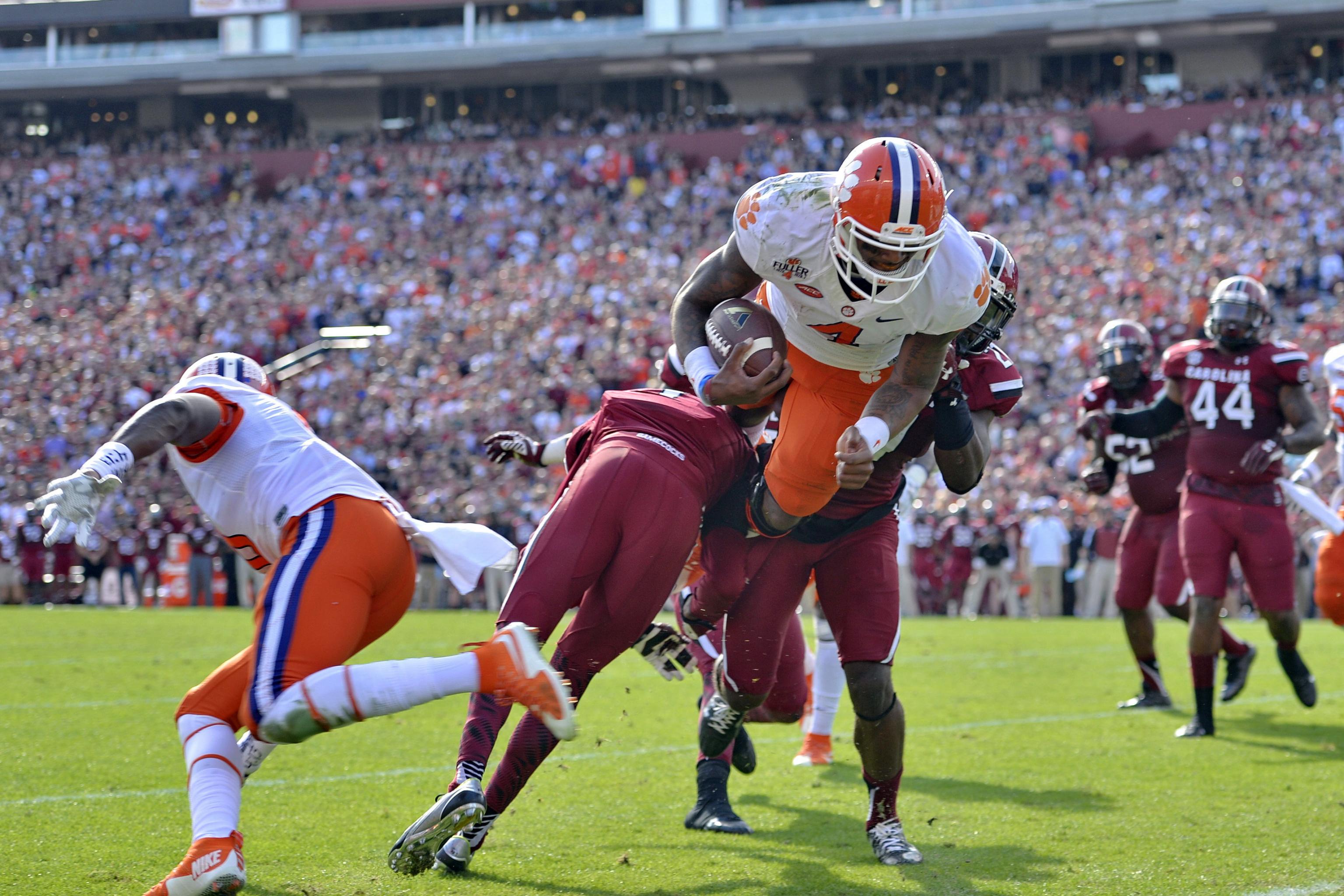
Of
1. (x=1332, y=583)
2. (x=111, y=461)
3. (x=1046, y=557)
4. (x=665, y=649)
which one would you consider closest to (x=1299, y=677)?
(x=1332, y=583)

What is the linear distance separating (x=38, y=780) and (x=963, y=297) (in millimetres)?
3783

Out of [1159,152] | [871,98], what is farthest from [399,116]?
[1159,152]

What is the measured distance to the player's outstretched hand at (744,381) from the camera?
12.7 feet

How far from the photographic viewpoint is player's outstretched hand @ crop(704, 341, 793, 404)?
386 cm

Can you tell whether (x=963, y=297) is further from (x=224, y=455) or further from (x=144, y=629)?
(x=144, y=629)

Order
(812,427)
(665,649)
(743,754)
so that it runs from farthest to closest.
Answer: (743,754)
(665,649)
(812,427)

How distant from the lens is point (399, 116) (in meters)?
34.8

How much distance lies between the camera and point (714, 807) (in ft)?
15.4

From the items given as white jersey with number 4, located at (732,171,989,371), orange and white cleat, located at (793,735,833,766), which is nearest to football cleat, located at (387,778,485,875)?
white jersey with number 4, located at (732,171,989,371)

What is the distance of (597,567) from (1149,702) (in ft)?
16.0

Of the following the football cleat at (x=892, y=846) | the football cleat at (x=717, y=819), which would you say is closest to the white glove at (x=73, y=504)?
the football cleat at (x=717, y=819)

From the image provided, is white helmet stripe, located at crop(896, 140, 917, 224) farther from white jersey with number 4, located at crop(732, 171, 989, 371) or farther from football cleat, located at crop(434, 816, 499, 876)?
football cleat, located at crop(434, 816, 499, 876)

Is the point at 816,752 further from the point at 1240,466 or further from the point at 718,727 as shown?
the point at 1240,466

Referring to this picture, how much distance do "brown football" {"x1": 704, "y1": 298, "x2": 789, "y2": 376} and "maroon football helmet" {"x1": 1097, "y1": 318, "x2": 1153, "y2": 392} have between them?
4408mm
